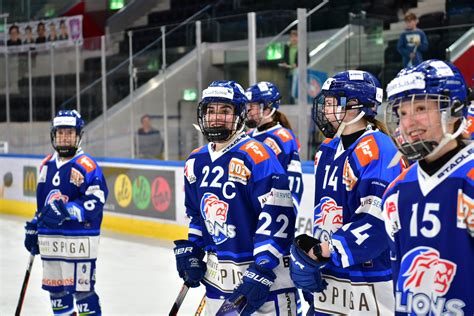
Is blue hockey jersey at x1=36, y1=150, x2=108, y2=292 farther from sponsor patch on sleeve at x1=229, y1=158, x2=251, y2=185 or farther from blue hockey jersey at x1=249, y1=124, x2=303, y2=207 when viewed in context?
sponsor patch on sleeve at x1=229, y1=158, x2=251, y2=185

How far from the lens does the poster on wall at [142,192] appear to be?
8102 millimetres

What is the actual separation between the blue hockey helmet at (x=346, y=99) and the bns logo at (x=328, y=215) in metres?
0.22

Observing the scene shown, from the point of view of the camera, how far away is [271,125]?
534 centimetres

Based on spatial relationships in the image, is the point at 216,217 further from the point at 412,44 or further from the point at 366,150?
the point at 412,44

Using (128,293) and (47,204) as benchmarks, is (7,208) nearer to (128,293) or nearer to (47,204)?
(128,293)

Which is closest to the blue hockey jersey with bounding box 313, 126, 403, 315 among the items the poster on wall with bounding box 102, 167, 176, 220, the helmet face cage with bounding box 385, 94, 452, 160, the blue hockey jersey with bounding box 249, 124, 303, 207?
the helmet face cage with bounding box 385, 94, 452, 160

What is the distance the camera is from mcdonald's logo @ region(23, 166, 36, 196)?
10336 mm

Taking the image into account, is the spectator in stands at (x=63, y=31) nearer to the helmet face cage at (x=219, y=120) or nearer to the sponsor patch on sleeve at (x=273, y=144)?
the sponsor patch on sleeve at (x=273, y=144)

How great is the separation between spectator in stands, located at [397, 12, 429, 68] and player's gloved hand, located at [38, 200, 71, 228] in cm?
383

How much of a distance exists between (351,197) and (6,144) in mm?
9622

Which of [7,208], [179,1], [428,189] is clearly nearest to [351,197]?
[428,189]

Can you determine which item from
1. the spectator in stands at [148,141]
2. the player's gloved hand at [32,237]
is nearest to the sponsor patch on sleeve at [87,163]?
the player's gloved hand at [32,237]

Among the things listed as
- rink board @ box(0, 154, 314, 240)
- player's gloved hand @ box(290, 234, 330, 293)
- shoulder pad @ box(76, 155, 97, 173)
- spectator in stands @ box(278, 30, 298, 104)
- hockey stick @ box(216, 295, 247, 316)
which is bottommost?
rink board @ box(0, 154, 314, 240)

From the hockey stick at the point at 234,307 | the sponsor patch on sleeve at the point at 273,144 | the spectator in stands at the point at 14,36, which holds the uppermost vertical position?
the spectator in stands at the point at 14,36
